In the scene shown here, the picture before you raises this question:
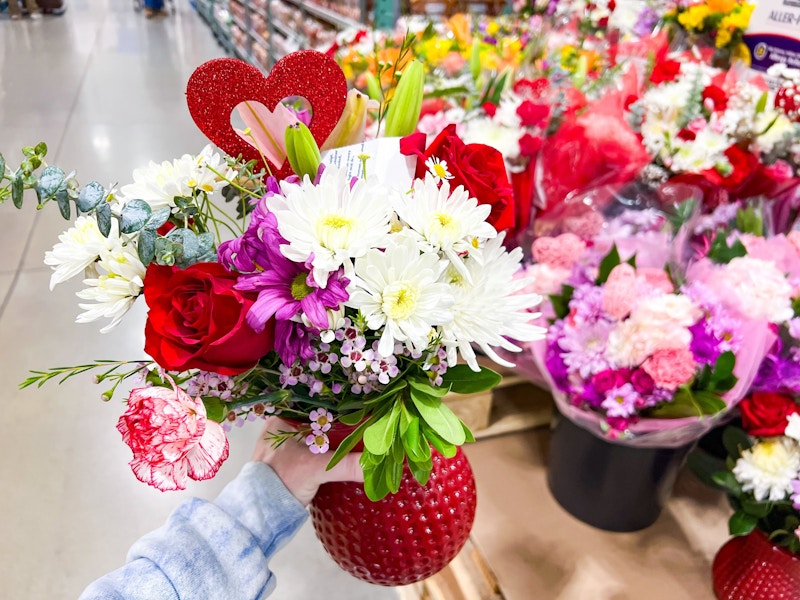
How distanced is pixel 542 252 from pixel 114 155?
400 centimetres

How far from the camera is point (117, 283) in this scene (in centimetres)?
56

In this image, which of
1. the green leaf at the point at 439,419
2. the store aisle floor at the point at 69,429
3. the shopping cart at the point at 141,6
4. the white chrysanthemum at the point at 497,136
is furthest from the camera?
the shopping cart at the point at 141,6

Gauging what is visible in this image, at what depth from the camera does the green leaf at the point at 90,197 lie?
1.68 ft

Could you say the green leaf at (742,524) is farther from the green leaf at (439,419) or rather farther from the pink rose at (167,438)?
the pink rose at (167,438)

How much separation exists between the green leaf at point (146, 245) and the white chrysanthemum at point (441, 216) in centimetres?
23

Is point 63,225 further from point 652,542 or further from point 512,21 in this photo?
point 652,542

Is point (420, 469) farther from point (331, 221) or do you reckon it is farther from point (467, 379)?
point (331, 221)

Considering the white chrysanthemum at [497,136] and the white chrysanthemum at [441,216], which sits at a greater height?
the white chrysanthemum at [441,216]

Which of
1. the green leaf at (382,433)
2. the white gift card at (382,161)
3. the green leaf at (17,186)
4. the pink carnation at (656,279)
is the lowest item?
the pink carnation at (656,279)

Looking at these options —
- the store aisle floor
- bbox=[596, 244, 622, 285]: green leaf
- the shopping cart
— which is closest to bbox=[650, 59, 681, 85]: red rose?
bbox=[596, 244, 622, 285]: green leaf

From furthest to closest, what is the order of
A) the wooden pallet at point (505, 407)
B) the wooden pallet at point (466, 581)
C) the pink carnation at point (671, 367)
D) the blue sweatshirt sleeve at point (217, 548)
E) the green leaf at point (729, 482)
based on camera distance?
the wooden pallet at point (505, 407)
the wooden pallet at point (466, 581)
the green leaf at point (729, 482)
the pink carnation at point (671, 367)
the blue sweatshirt sleeve at point (217, 548)

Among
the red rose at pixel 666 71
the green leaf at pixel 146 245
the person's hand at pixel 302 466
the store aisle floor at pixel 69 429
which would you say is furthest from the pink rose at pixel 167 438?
the red rose at pixel 666 71

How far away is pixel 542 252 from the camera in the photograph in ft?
4.28

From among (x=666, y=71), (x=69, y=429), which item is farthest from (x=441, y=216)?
(x=69, y=429)
